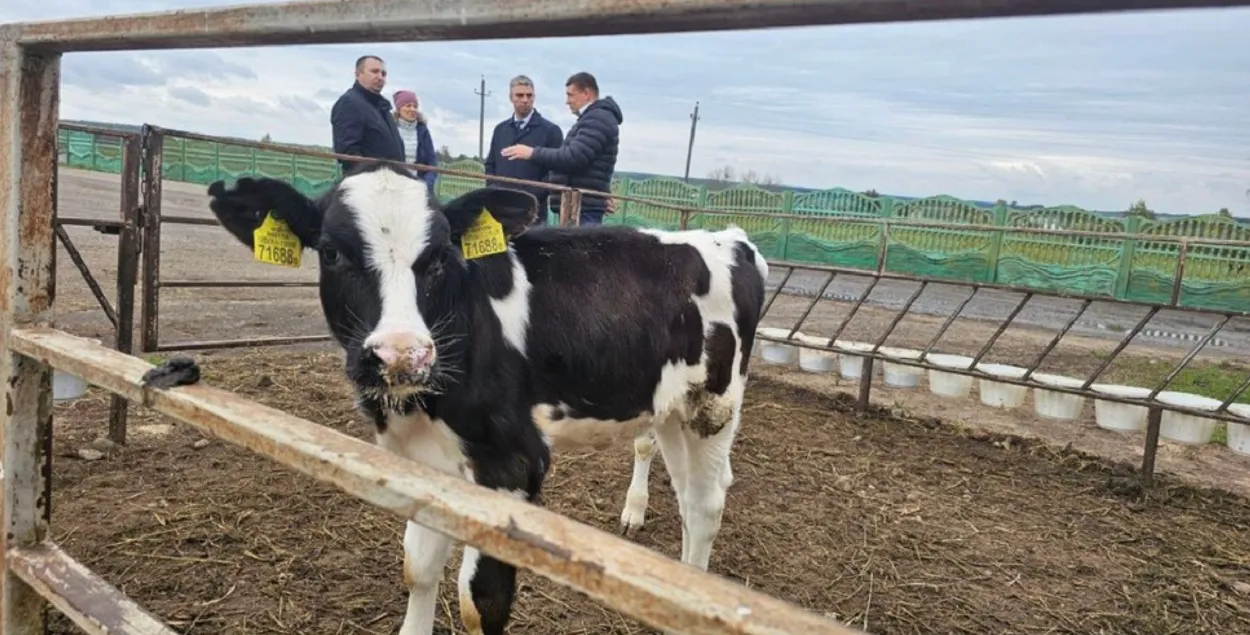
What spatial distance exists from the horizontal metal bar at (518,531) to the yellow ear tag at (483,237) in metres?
1.23

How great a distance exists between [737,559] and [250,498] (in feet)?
7.84

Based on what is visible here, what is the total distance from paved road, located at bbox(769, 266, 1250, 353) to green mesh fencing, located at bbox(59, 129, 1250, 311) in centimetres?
51

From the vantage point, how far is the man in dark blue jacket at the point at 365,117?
556 centimetres

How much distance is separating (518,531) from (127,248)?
4139 mm

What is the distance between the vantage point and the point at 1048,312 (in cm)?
1659

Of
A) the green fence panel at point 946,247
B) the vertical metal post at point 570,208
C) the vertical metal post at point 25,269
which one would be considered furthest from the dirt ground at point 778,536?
the green fence panel at point 946,247

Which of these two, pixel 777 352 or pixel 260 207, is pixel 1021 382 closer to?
pixel 777 352

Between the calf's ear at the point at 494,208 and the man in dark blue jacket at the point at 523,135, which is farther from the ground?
the man in dark blue jacket at the point at 523,135

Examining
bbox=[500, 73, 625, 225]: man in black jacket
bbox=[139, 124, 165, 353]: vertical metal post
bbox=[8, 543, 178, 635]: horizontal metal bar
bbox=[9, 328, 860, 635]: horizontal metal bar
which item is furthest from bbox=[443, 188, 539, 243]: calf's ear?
bbox=[500, 73, 625, 225]: man in black jacket

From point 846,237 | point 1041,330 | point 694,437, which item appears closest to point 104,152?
point 846,237

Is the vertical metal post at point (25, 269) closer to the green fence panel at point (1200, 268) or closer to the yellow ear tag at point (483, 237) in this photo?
the yellow ear tag at point (483, 237)

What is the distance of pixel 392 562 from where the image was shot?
3.52m

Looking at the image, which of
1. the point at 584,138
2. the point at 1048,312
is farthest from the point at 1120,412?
the point at 1048,312

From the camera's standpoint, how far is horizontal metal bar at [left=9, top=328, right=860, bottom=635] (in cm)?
86
